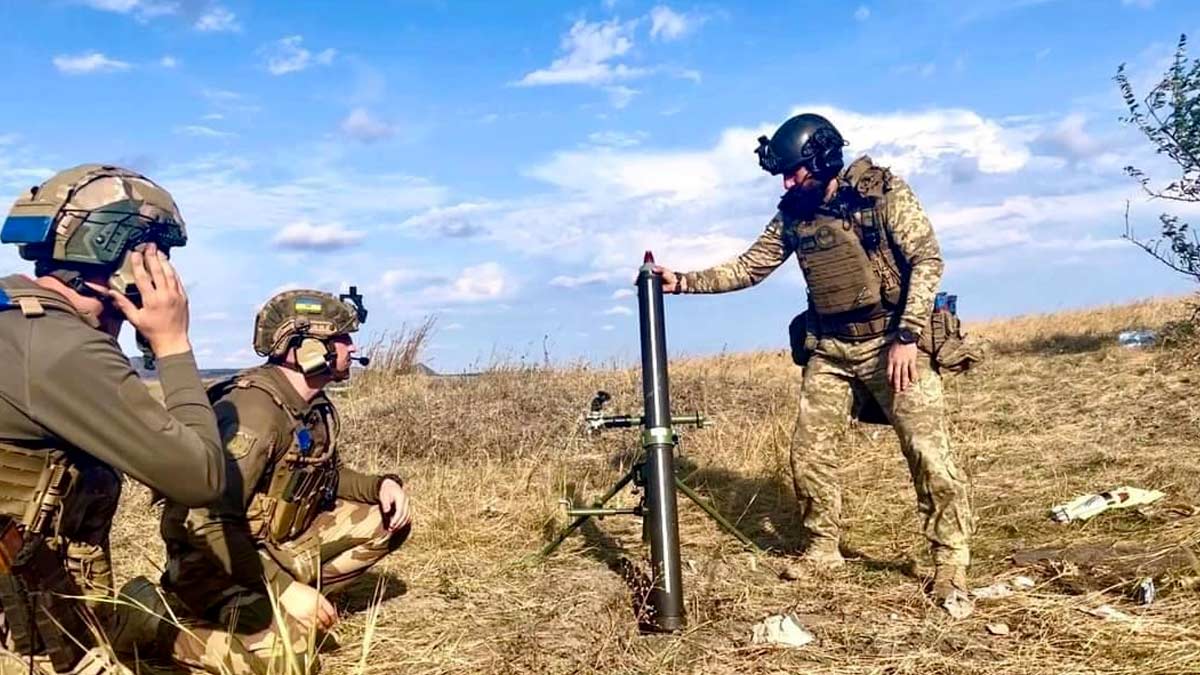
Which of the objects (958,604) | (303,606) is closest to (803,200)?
(958,604)

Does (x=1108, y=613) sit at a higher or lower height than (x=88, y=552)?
lower

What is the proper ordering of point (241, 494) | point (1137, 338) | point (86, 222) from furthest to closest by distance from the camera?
1. point (1137, 338)
2. point (241, 494)
3. point (86, 222)

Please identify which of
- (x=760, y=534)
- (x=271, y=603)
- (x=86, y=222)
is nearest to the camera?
(x=86, y=222)

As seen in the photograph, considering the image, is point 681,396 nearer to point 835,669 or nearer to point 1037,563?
point 1037,563

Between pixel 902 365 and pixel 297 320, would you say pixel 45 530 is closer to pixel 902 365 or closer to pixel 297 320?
pixel 297 320

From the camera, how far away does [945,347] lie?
471 cm

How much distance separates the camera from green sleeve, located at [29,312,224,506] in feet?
8.12

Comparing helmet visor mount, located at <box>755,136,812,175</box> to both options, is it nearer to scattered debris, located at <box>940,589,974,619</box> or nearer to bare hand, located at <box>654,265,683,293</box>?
bare hand, located at <box>654,265,683,293</box>

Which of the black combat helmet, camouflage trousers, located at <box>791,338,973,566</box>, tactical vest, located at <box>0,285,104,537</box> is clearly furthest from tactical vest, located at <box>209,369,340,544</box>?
the black combat helmet

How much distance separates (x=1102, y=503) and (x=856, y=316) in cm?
203

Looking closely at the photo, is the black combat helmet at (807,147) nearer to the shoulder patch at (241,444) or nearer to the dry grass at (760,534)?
the dry grass at (760,534)

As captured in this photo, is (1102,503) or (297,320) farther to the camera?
(1102,503)

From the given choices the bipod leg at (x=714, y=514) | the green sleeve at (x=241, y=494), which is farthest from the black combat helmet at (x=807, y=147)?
the green sleeve at (x=241, y=494)

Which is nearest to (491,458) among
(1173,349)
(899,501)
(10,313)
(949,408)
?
(899,501)
